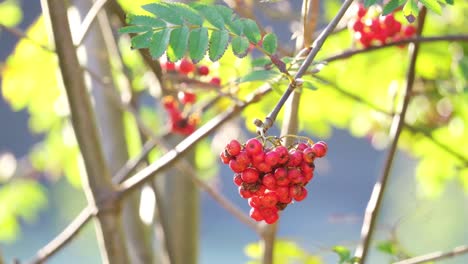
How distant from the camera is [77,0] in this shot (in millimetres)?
1956

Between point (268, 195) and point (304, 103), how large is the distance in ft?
4.64

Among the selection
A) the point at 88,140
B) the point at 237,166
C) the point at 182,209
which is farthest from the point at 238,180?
the point at 182,209

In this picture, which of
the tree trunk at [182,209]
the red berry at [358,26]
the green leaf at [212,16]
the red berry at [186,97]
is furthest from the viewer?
the tree trunk at [182,209]

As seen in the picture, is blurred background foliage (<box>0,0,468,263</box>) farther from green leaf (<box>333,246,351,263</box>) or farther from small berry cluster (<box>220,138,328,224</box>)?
small berry cluster (<box>220,138,328,224</box>)

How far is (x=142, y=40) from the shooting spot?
95 centimetres

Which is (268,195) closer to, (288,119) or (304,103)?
(288,119)

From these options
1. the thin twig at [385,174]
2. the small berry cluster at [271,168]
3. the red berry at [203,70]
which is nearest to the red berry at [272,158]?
the small berry cluster at [271,168]

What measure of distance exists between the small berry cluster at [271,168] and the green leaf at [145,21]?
209mm

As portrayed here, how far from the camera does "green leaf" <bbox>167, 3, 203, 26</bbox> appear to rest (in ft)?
3.21

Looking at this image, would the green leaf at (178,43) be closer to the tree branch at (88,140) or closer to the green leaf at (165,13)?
the green leaf at (165,13)

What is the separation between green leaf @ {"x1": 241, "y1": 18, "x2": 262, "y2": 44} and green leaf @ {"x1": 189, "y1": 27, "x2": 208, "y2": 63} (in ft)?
0.17

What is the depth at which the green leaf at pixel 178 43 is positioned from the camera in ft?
3.15

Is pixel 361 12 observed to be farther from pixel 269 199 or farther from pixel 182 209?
pixel 182 209

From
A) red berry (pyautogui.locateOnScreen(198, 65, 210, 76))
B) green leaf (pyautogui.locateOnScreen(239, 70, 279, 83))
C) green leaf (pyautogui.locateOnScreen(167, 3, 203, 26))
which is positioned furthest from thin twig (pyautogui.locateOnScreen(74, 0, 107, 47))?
green leaf (pyautogui.locateOnScreen(239, 70, 279, 83))
